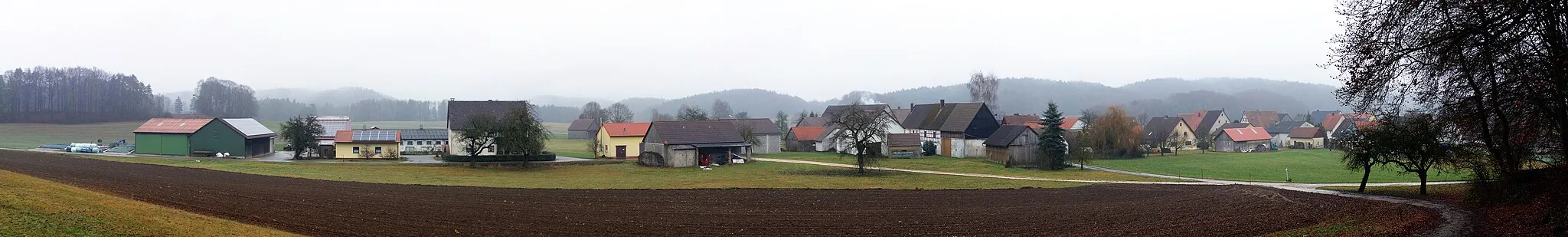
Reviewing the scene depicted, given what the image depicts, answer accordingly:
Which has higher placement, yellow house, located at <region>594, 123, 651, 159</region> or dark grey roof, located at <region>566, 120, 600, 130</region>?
dark grey roof, located at <region>566, 120, 600, 130</region>

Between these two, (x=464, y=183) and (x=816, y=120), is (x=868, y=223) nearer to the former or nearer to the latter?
(x=464, y=183)

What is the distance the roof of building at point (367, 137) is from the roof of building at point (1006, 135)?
42.0 meters

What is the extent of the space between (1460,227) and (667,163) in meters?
40.0

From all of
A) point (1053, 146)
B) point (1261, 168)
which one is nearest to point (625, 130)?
point (1053, 146)

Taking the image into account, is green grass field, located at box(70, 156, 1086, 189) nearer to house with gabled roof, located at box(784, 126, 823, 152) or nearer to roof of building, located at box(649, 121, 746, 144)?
roof of building, located at box(649, 121, 746, 144)

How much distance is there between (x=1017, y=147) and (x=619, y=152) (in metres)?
28.4

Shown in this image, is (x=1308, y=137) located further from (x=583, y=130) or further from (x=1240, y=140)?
(x=583, y=130)

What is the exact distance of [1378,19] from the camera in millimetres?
16859

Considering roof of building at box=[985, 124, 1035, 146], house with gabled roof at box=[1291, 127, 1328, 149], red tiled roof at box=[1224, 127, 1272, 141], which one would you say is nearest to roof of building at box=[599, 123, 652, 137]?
roof of building at box=[985, 124, 1035, 146]

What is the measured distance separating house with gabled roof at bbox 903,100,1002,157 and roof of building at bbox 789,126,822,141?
1083cm

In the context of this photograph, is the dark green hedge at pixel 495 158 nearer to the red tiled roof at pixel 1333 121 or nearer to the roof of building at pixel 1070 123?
the roof of building at pixel 1070 123

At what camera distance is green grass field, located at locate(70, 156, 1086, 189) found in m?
34.9

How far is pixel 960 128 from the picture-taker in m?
69.4

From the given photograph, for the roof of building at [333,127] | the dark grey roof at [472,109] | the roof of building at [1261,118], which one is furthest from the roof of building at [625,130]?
the roof of building at [1261,118]
